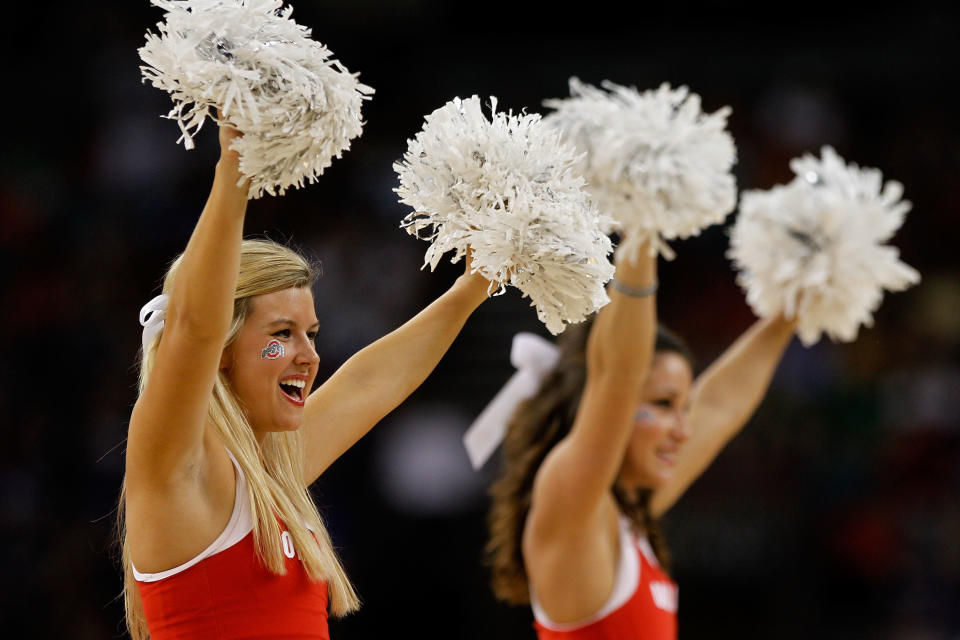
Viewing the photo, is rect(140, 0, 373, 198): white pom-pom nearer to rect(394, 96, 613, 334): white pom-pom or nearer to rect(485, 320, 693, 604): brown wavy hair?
A: rect(394, 96, 613, 334): white pom-pom

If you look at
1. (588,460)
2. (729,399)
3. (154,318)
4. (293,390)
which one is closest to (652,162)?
(588,460)

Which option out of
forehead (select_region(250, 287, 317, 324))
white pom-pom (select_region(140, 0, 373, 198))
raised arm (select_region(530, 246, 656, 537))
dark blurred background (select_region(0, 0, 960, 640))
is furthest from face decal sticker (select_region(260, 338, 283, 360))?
dark blurred background (select_region(0, 0, 960, 640))

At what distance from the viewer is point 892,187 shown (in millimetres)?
2992

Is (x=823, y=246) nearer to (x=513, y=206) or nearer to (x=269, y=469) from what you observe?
(x=513, y=206)

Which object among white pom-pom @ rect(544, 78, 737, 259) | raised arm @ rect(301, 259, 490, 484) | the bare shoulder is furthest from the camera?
white pom-pom @ rect(544, 78, 737, 259)

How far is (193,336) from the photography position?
1.67m

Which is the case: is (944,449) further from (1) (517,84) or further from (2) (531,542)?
(2) (531,542)

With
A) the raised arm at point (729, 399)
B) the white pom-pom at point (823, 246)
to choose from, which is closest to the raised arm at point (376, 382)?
the white pom-pom at point (823, 246)

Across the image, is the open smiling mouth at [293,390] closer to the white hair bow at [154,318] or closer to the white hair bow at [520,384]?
the white hair bow at [154,318]

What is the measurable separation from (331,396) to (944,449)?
480 centimetres

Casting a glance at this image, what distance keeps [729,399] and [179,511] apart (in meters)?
1.80

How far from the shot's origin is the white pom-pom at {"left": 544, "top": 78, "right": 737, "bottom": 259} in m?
2.38

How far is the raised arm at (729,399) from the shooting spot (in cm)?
327

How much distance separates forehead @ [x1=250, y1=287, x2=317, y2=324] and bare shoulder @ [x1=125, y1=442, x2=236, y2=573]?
231 mm
